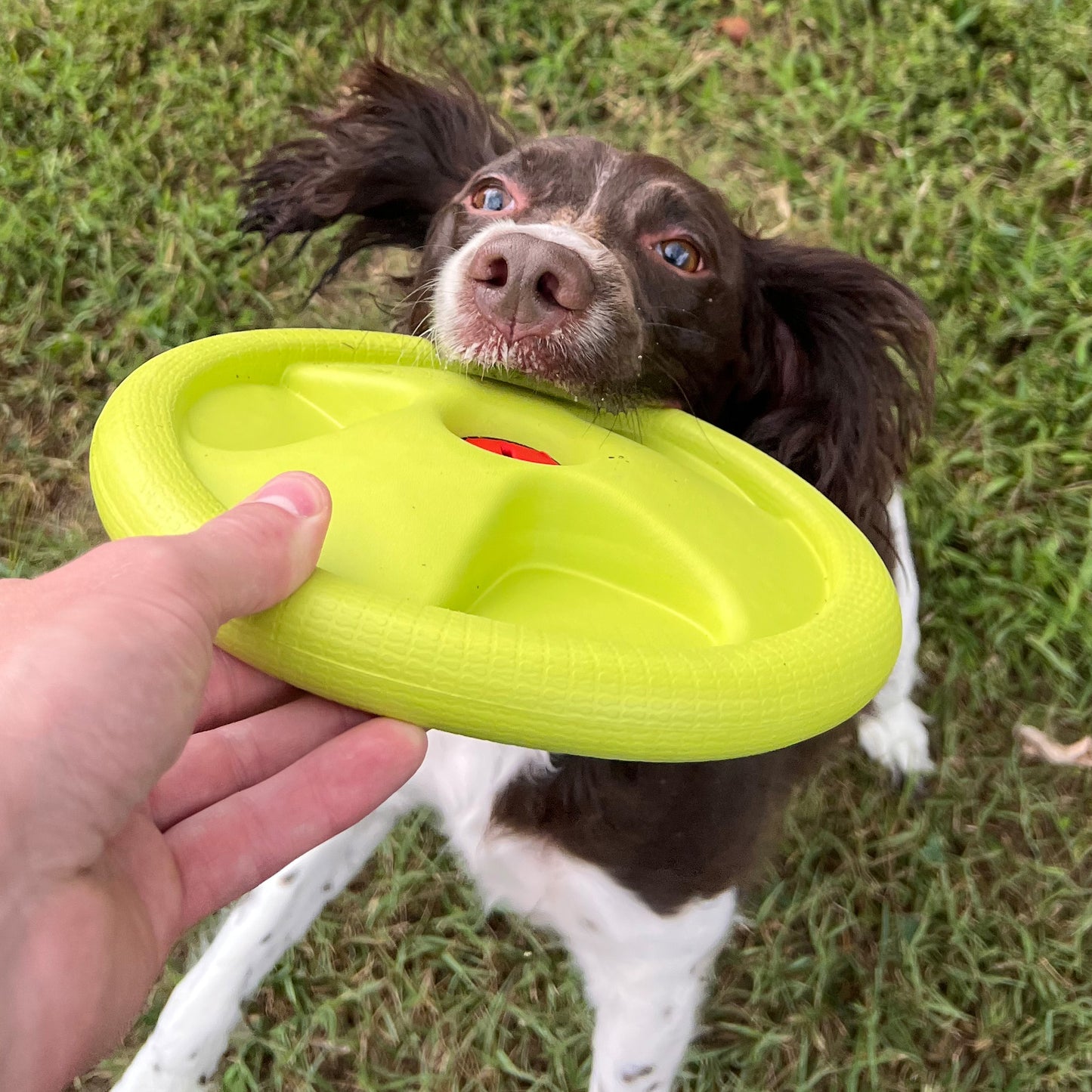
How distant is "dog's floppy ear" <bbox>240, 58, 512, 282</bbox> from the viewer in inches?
103

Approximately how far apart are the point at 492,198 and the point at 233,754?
1.30m

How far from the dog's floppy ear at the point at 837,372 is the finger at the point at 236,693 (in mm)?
1293

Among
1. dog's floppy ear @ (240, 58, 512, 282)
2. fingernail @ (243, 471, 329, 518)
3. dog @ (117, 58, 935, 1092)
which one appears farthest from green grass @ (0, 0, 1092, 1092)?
fingernail @ (243, 471, 329, 518)

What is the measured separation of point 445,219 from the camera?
2312 millimetres

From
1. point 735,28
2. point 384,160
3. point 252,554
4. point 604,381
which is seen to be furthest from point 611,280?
point 735,28

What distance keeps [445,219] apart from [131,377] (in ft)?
2.99

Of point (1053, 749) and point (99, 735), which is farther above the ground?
point (99, 735)

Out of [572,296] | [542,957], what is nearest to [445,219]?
[572,296]

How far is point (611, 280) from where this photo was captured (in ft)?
6.12

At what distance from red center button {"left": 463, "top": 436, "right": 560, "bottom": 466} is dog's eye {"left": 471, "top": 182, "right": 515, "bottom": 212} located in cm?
64

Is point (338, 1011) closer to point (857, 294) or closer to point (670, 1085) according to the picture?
point (670, 1085)

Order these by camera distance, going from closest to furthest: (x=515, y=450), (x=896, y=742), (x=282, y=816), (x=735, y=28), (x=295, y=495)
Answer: (x=295, y=495) < (x=282, y=816) < (x=515, y=450) < (x=896, y=742) < (x=735, y=28)

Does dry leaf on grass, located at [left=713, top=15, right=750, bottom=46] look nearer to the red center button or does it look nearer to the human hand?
the red center button

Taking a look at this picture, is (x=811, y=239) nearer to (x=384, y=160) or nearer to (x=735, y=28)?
(x=735, y=28)
